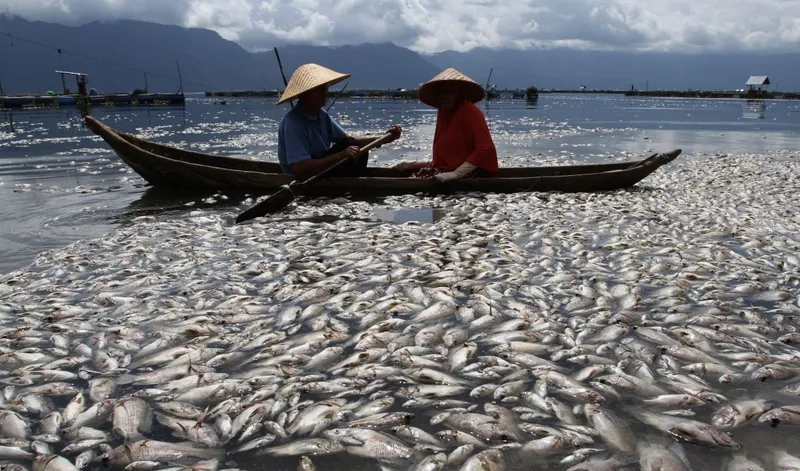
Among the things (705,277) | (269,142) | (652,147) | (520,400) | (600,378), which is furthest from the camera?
(269,142)

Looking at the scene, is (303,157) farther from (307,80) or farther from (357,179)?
(307,80)

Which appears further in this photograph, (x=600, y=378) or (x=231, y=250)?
(x=231, y=250)

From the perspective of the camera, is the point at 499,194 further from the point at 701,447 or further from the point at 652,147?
the point at 652,147

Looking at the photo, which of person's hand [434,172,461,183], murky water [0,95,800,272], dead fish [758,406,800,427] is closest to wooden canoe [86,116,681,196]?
person's hand [434,172,461,183]

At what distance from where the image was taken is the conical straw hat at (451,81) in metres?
10.0

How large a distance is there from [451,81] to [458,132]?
0.93 metres

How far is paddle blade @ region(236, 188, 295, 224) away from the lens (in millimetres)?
8917

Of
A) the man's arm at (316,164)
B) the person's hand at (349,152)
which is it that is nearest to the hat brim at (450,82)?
the person's hand at (349,152)

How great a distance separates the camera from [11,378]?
400cm

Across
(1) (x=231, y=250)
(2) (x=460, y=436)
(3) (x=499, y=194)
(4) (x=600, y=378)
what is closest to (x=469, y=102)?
(3) (x=499, y=194)

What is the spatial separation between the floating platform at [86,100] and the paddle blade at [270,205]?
68663 millimetres

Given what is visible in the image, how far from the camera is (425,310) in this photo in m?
5.10

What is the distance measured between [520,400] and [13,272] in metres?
5.88

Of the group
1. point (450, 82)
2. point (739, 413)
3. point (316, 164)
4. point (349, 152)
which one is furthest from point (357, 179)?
point (739, 413)
